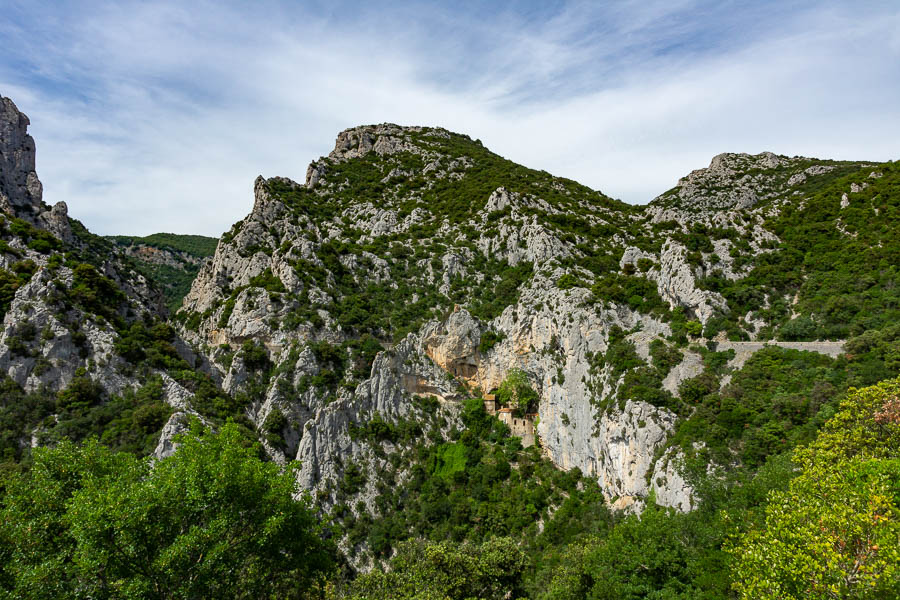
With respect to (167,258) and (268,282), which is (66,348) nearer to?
(268,282)

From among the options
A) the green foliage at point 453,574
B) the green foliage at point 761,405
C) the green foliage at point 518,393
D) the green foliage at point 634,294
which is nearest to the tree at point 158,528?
the green foliage at point 453,574

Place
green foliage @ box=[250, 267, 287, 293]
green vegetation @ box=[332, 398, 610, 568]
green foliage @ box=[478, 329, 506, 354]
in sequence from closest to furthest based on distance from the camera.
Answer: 1. green vegetation @ box=[332, 398, 610, 568]
2. green foliage @ box=[478, 329, 506, 354]
3. green foliage @ box=[250, 267, 287, 293]

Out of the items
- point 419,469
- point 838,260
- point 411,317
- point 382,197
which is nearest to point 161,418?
point 419,469

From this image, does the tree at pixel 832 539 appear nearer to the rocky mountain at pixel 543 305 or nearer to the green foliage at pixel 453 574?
the rocky mountain at pixel 543 305

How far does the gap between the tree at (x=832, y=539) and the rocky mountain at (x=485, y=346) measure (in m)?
9.94

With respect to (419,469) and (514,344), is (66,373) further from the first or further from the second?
(514,344)

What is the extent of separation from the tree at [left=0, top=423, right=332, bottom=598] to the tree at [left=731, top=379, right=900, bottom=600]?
53.1 ft

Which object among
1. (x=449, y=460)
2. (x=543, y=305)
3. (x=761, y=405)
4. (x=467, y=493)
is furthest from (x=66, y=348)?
(x=761, y=405)

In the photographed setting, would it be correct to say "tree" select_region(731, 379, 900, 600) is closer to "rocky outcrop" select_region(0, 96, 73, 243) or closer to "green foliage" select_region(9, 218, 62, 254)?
"green foliage" select_region(9, 218, 62, 254)

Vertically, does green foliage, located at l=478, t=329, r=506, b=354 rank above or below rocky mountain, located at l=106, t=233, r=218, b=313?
below

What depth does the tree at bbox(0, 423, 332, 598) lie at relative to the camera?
13250 millimetres

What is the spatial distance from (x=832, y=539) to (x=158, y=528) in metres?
20.7

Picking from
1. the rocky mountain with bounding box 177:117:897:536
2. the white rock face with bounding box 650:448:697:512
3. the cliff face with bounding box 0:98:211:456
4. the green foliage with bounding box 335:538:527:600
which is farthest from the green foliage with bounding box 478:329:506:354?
the cliff face with bounding box 0:98:211:456

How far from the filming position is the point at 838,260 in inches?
1586
